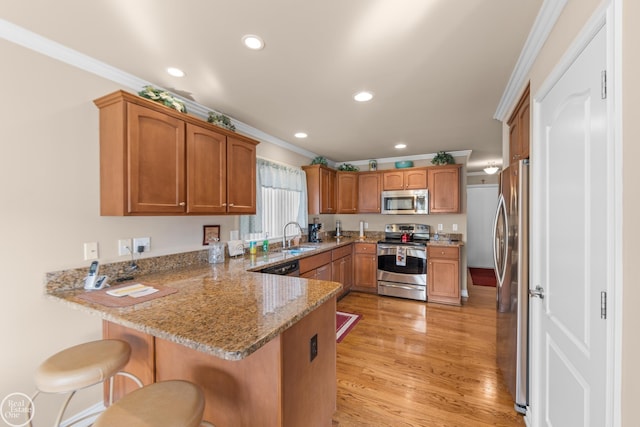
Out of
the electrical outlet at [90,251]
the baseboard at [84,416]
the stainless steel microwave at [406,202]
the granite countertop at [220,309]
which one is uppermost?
the stainless steel microwave at [406,202]

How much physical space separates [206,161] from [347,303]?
9.72 feet

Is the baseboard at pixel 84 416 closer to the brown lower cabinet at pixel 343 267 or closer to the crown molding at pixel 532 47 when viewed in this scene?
the brown lower cabinet at pixel 343 267

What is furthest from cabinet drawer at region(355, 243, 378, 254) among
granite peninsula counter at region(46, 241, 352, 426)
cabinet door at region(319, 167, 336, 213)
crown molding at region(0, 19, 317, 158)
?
crown molding at region(0, 19, 317, 158)

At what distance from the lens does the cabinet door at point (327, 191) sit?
4456mm

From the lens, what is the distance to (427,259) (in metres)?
4.11

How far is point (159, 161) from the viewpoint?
1891 millimetres

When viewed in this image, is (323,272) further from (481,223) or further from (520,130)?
(481,223)

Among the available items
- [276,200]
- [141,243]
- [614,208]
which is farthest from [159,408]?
[276,200]

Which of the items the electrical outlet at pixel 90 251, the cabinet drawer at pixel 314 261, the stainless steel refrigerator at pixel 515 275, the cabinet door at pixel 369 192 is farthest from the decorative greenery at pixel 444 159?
the electrical outlet at pixel 90 251

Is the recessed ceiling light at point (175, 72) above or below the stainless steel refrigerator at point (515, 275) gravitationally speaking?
above

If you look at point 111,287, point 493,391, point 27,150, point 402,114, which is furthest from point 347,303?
point 27,150

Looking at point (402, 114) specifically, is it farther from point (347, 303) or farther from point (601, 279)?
point (347, 303)

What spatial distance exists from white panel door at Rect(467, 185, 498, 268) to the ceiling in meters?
4.49

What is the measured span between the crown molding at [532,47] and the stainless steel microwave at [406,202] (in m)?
2.15
